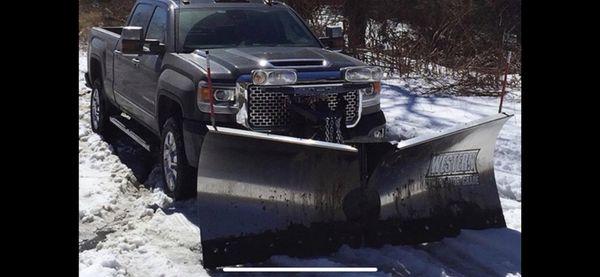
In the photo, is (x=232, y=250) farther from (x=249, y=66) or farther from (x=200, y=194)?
(x=249, y=66)

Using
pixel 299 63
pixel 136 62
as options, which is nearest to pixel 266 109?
pixel 299 63

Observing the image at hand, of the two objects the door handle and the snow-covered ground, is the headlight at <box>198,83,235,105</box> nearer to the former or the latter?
the snow-covered ground

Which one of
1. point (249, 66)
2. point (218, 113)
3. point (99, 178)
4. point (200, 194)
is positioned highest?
point (249, 66)

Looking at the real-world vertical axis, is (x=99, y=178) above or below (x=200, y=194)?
below

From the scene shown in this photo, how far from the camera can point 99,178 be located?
24.2 feet

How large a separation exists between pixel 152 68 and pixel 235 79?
1.45m

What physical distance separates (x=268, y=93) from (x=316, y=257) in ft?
4.79

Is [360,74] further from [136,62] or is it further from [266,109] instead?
[136,62]

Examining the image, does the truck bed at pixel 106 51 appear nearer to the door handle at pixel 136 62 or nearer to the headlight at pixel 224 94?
the door handle at pixel 136 62

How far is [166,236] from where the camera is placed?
18.2ft

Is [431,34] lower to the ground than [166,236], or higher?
higher

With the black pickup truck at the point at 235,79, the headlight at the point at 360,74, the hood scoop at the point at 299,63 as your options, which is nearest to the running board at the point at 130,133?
the black pickup truck at the point at 235,79

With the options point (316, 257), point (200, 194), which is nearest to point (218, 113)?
point (200, 194)

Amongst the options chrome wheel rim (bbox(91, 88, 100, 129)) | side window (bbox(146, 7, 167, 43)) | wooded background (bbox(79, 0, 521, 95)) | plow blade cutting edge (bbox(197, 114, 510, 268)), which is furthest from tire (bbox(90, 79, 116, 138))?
wooded background (bbox(79, 0, 521, 95))
